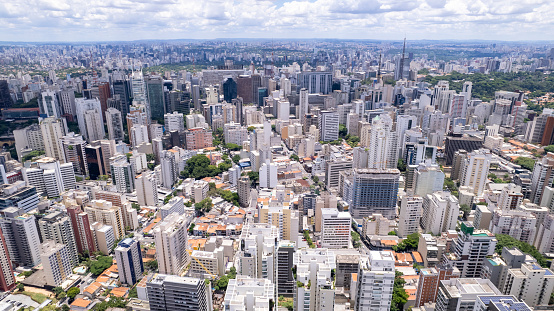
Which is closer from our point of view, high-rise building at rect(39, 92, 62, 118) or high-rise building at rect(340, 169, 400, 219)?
high-rise building at rect(340, 169, 400, 219)

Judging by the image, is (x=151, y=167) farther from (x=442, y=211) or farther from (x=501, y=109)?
(x=501, y=109)

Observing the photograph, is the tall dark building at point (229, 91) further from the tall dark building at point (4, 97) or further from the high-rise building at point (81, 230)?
the high-rise building at point (81, 230)

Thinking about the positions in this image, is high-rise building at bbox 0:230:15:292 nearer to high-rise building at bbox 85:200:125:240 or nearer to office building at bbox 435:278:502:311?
high-rise building at bbox 85:200:125:240

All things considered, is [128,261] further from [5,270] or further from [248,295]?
[248,295]

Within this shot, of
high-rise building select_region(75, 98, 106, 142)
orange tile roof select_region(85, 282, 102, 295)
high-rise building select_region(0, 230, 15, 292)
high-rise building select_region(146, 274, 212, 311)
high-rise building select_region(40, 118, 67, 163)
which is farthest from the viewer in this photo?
high-rise building select_region(75, 98, 106, 142)

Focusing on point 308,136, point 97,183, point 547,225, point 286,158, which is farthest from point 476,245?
point 97,183

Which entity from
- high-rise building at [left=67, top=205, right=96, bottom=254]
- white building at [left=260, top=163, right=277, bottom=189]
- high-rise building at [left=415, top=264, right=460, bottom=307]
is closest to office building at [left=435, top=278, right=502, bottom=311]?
high-rise building at [left=415, top=264, right=460, bottom=307]

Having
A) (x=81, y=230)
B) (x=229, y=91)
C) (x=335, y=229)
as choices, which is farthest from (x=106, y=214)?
(x=229, y=91)
